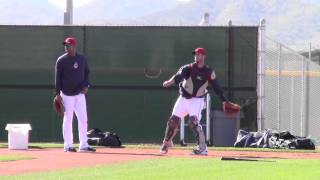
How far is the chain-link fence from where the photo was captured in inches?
879

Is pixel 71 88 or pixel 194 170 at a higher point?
pixel 71 88

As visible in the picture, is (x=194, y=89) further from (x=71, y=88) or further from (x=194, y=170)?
(x=194, y=170)

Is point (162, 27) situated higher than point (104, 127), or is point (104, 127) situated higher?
point (162, 27)

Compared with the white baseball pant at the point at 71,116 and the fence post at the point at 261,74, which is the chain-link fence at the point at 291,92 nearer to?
the fence post at the point at 261,74

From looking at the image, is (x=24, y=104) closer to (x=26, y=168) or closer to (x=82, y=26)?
(x=82, y=26)

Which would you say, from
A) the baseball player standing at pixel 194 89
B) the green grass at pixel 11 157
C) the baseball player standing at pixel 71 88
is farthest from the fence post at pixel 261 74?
the green grass at pixel 11 157

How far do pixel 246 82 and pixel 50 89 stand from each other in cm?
A: 486

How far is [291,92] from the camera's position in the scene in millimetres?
22719

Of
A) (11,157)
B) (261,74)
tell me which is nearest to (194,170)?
(11,157)

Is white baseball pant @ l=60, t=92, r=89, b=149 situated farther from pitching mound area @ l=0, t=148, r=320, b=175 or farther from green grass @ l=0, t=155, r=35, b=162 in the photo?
green grass @ l=0, t=155, r=35, b=162

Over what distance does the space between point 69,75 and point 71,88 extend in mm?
246

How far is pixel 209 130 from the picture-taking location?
20391 millimetres

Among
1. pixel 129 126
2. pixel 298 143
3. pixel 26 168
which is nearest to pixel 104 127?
pixel 129 126

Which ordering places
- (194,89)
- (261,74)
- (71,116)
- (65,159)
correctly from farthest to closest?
(261,74) → (71,116) → (194,89) → (65,159)
